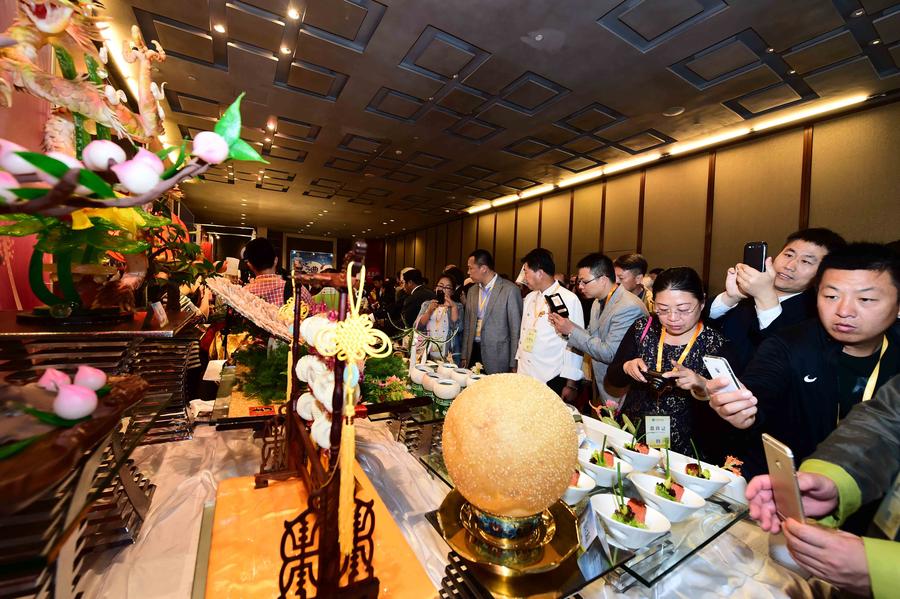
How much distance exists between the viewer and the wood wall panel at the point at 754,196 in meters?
5.24

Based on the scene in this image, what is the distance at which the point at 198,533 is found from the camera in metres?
1.00

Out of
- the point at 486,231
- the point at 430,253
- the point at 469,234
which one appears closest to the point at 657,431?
the point at 486,231

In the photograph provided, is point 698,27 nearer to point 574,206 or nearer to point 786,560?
point 786,560

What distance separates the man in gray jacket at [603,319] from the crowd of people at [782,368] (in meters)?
0.01

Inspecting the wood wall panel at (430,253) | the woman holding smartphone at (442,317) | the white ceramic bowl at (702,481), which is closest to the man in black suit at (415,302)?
the woman holding smartphone at (442,317)

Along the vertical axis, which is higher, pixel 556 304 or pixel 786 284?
pixel 786 284

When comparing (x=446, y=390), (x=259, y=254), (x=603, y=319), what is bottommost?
(x=446, y=390)

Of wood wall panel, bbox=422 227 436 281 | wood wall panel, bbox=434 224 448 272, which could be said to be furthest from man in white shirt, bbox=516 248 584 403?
wood wall panel, bbox=422 227 436 281

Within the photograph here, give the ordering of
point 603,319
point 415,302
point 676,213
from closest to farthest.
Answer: point 603,319
point 415,302
point 676,213

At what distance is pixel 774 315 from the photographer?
204 cm

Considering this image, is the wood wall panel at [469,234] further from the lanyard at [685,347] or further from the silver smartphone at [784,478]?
the silver smartphone at [784,478]

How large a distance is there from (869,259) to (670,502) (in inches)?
43.7

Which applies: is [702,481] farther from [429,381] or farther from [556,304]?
[556,304]

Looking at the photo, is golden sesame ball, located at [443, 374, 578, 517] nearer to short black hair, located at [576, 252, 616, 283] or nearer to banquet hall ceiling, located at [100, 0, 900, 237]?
short black hair, located at [576, 252, 616, 283]
